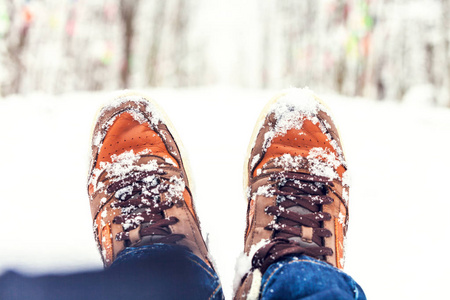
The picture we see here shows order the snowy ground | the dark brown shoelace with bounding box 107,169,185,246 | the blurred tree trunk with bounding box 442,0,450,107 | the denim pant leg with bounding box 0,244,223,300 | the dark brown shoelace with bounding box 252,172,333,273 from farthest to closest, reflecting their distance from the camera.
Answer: the blurred tree trunk with bounding box 442,0,450,107 → the snowy ground → the dark brown shoelace with bounding box 107,169,185,246 → the dark brown shoelace with bounding box 252,172,333,273 → the denim pant leg with bounding box 0,244,223,300

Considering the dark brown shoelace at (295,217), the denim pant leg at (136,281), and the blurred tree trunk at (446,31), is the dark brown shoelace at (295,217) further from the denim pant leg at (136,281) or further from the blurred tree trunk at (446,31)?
the blurred tree trunk at (446,31)

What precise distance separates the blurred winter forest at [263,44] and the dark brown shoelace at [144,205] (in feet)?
11.2

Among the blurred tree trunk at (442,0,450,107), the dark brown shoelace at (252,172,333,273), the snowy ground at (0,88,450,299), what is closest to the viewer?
the dark brown shoelace at (252,172,333,273)

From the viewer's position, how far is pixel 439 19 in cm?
500

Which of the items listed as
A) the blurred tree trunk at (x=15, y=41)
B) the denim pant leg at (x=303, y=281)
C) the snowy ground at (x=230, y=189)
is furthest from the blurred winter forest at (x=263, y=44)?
the denim pant leg at (x=303, y=281)

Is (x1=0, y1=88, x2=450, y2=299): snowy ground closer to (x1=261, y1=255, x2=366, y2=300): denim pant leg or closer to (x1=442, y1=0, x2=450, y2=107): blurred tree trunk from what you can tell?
(x1=261, y1=255, x2=366, y2=300): denim pant leg

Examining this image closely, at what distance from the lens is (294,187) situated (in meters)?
1.30

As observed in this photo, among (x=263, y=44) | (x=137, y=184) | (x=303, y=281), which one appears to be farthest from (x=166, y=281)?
(x=263, y=44)

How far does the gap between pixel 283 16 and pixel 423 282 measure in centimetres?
1138

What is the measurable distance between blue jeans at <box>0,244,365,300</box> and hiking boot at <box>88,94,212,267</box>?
117mm

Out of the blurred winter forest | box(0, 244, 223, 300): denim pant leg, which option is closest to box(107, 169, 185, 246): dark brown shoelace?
box(0, 244, 223, 300): denim pant leg

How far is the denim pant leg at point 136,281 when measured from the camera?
704 millimetres

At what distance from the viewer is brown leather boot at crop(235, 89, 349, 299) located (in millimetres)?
1027

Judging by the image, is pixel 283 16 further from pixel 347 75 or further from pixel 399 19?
pixel 399 19
